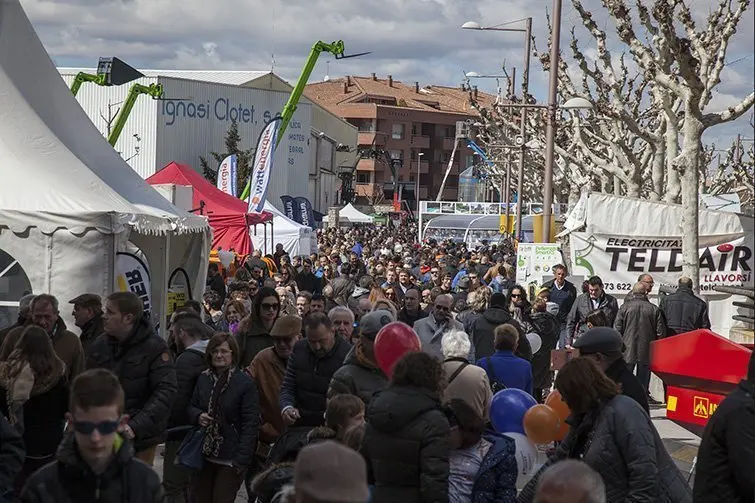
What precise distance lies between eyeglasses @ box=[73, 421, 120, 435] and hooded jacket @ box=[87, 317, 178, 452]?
2680 millimetres

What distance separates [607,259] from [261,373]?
12.6m

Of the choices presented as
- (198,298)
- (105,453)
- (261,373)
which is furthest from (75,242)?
(105,453)

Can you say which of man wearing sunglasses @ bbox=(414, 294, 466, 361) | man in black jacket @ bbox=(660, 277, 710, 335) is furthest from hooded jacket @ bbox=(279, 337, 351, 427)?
man in black jacket @ bbox=(660, 277, 710, 335)

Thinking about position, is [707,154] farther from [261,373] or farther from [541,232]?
[261,373]

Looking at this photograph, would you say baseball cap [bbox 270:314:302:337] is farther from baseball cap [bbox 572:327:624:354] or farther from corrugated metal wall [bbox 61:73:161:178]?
corrugated metal wall [bbox 61:73:161:178]

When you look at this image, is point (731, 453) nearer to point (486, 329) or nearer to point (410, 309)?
point (486, 329)

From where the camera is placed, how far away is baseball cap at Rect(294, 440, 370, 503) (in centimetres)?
311

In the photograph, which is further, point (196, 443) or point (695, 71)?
point (695, 71)

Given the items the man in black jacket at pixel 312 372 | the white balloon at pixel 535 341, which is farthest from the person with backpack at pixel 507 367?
the white balloon at pixel 535 341

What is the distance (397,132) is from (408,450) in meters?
127

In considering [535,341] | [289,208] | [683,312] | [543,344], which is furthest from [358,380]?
[289,208]

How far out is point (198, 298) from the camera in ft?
47.9

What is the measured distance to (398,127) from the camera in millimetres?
132250

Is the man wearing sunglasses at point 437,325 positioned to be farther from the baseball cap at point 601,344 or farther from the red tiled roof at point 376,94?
the red tiled roof at point 376,94
